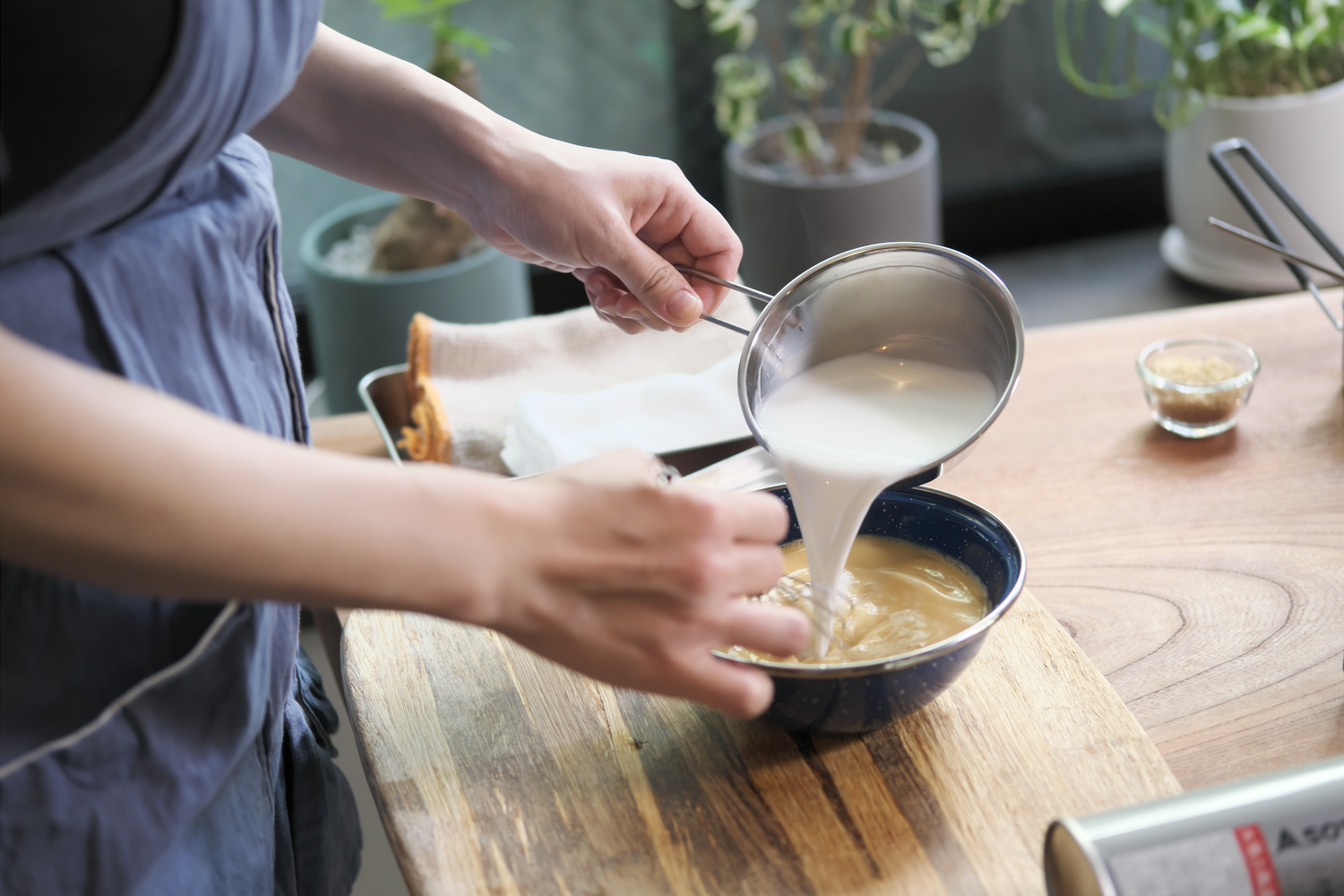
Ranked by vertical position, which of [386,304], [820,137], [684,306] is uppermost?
[684,306]

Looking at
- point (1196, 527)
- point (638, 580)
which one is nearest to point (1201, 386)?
point (1196, 527)

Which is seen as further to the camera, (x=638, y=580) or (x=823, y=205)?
(x=823, y=205)

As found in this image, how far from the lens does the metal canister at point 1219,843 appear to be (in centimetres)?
59

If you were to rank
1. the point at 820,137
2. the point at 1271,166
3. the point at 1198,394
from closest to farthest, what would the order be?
the point at 1198,394, the point at 1271,166, the point at 820,137

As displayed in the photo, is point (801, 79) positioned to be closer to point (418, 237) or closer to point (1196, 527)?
point (418, 237)

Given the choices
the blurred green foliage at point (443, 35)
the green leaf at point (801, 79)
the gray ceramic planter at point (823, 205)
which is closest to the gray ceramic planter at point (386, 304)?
the blurred green foliage at point (443, 35)

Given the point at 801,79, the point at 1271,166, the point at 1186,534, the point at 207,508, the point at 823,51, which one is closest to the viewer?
the point at 207,508

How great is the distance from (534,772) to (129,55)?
0.49m

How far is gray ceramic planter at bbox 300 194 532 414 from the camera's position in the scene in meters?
1.94

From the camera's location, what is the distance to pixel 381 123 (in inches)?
35.6

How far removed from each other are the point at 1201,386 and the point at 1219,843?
602 mm

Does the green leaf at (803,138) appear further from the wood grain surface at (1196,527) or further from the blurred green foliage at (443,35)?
the wood grain surface at (1196,527)

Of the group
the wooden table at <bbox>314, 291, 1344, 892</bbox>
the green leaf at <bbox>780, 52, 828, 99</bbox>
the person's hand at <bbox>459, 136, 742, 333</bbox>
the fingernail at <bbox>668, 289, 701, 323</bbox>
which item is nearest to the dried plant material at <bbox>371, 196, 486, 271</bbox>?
the green leaf at <bbox>780, 52, 828, 99</bbox>

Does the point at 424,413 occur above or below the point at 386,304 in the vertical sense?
above
